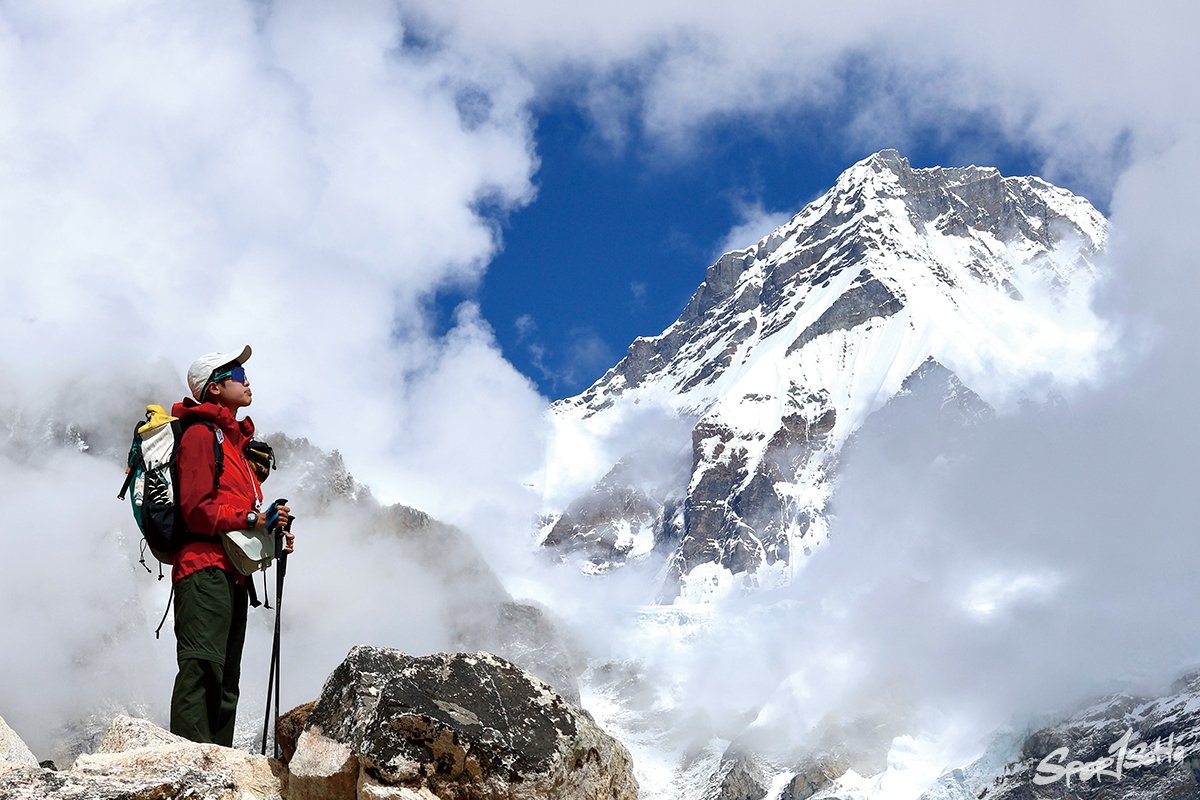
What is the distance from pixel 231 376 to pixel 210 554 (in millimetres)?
1307

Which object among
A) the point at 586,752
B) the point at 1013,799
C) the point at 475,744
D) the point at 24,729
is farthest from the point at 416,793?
the point at 1013,799

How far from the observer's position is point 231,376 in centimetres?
895

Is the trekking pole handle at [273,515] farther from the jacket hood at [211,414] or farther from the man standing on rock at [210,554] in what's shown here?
the jacket hood at [211,414]

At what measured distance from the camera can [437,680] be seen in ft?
25.9

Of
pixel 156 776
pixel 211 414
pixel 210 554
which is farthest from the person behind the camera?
pixel 211 414

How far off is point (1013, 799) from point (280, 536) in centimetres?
20198

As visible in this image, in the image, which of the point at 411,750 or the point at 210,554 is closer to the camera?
the point at 411,750

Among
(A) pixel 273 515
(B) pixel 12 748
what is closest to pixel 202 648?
(A) pixel 273 515

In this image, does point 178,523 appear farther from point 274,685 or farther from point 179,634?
point 274,685

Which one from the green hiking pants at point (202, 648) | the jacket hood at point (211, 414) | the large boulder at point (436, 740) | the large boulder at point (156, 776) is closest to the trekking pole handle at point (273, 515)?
the green hiking pants at point (202, 648)

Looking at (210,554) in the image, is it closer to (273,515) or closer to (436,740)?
(273,515)

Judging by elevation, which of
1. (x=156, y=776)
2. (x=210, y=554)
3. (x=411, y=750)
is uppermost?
(x=210, y=554)

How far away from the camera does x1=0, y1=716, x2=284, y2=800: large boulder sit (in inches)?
252

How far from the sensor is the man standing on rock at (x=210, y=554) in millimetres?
8234
